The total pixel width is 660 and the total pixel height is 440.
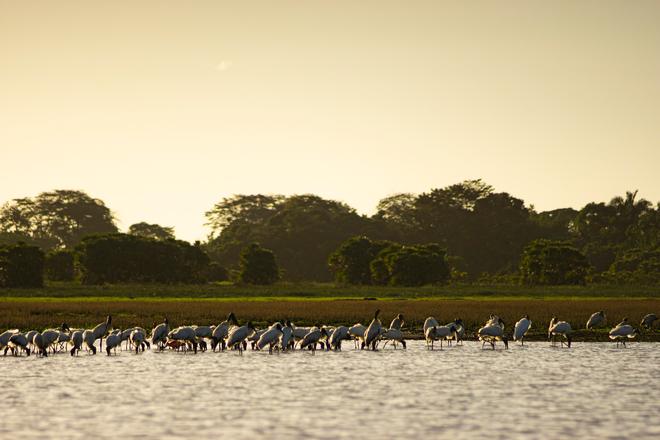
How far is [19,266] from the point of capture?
288ft

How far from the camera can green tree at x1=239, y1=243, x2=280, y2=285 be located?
98812 mm

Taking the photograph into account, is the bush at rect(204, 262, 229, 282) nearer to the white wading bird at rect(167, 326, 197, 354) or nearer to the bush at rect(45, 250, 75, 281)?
the bush at rect(45, 250, 75, 281)

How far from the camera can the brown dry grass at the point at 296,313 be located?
4569 cm

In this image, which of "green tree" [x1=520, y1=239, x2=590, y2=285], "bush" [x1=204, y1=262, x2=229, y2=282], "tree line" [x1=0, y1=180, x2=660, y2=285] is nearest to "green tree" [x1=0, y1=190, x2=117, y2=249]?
"tree line" [x1=0, y1=180, x2=660, y2=285]

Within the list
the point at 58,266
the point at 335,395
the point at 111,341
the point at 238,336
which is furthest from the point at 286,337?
the point at 58,266

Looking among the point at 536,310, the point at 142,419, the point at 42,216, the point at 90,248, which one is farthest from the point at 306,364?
the point at 42,216

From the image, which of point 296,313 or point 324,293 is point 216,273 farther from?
point 296,313

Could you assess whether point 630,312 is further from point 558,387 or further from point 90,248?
point 90,248

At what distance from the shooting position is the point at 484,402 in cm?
2275

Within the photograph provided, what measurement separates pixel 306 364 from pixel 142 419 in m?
10.8

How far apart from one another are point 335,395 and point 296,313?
2798cm

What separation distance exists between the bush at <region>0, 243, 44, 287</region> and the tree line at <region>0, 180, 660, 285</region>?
24.4 inches

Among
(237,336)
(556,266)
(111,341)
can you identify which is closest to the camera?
(111,341)

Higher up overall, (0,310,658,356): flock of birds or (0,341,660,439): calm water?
(0,310,658,356): flock of birds
